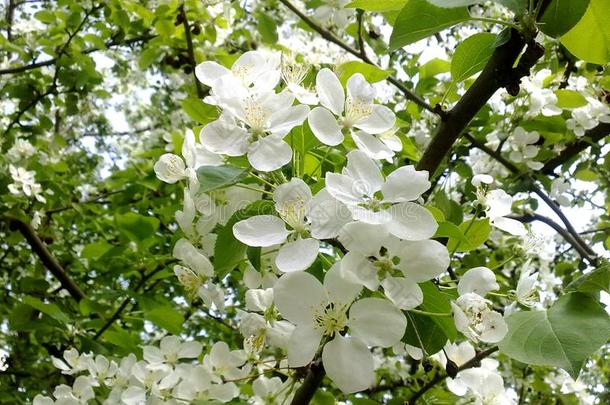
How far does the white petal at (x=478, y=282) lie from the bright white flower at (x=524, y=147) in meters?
1.26

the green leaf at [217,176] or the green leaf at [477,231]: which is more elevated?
the green leaf at [477,231]

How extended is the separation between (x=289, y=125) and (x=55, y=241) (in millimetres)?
2623

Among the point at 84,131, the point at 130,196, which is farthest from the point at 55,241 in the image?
the point at 84,131

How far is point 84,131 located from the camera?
16.9ft

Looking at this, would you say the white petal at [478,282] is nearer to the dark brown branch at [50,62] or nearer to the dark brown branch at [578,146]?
the dark brown branch at [578,146]

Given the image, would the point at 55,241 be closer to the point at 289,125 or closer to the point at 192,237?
the point at 192,237

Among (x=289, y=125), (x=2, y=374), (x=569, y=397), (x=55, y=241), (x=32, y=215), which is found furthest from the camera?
(x=55, y=241)

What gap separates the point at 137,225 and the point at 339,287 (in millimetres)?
1243

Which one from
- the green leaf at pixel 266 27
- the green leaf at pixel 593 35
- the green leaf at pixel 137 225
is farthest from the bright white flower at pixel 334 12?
the green leaf at pixel 593 35

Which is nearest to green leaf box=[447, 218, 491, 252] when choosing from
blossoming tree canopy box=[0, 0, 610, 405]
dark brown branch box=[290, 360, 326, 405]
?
blossoming tree canopy box=[0, 0, 610, 405]

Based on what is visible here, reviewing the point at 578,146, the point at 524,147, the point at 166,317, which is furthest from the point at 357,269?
the point at 578,146

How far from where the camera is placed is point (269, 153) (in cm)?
93

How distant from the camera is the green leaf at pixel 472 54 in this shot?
1.05 m

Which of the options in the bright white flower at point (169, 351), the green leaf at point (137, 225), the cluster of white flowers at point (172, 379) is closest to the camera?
the cluster of white flowers at point (172, 379)
